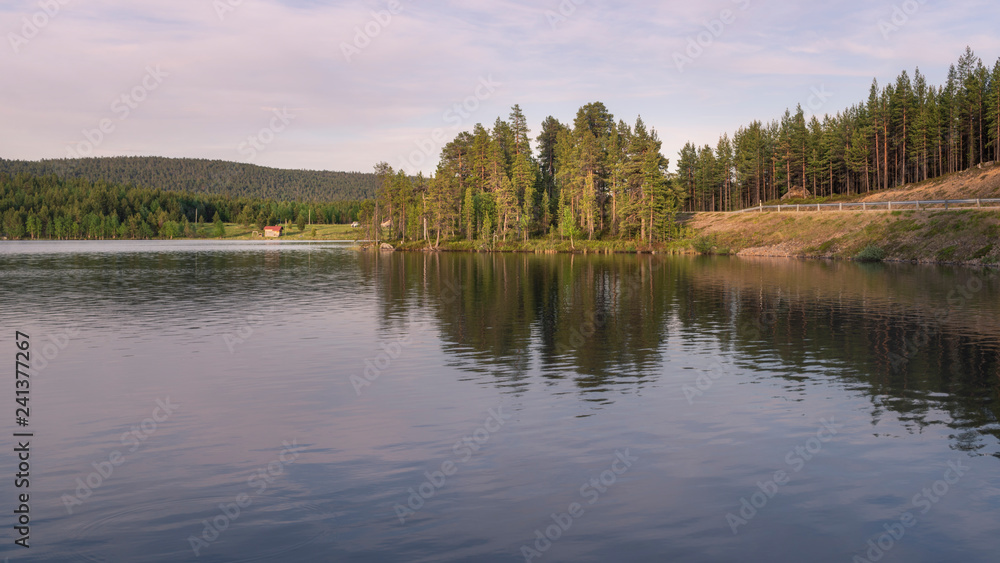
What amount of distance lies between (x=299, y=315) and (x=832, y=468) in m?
32.4

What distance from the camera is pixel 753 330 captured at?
1309 inches

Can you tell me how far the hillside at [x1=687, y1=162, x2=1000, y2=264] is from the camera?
78.7m

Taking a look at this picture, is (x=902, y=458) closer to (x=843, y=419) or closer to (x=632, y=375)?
(x=843, y=419)

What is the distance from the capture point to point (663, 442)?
1620 centimetres

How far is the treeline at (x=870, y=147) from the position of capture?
123 meters

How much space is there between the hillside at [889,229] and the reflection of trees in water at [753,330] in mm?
17729

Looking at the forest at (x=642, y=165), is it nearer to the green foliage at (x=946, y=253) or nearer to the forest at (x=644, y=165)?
the forest at (x=644, y=165)

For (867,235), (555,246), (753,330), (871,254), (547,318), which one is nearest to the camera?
(753,330)

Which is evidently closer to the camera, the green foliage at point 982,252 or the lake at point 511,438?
the lake at point 511,438

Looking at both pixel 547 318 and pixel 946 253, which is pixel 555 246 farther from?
pixel 547 318

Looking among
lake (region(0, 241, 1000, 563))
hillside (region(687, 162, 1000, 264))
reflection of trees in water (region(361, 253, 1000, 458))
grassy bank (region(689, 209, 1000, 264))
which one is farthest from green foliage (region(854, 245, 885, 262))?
lake (region(0, 241, 1000, 563))

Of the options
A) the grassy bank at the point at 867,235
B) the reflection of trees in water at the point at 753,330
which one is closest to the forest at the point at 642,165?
the grassy bank at the point at 867,235

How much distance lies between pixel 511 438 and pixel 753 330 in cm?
2112

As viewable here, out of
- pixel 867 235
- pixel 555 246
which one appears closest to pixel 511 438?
pixel 867 235
